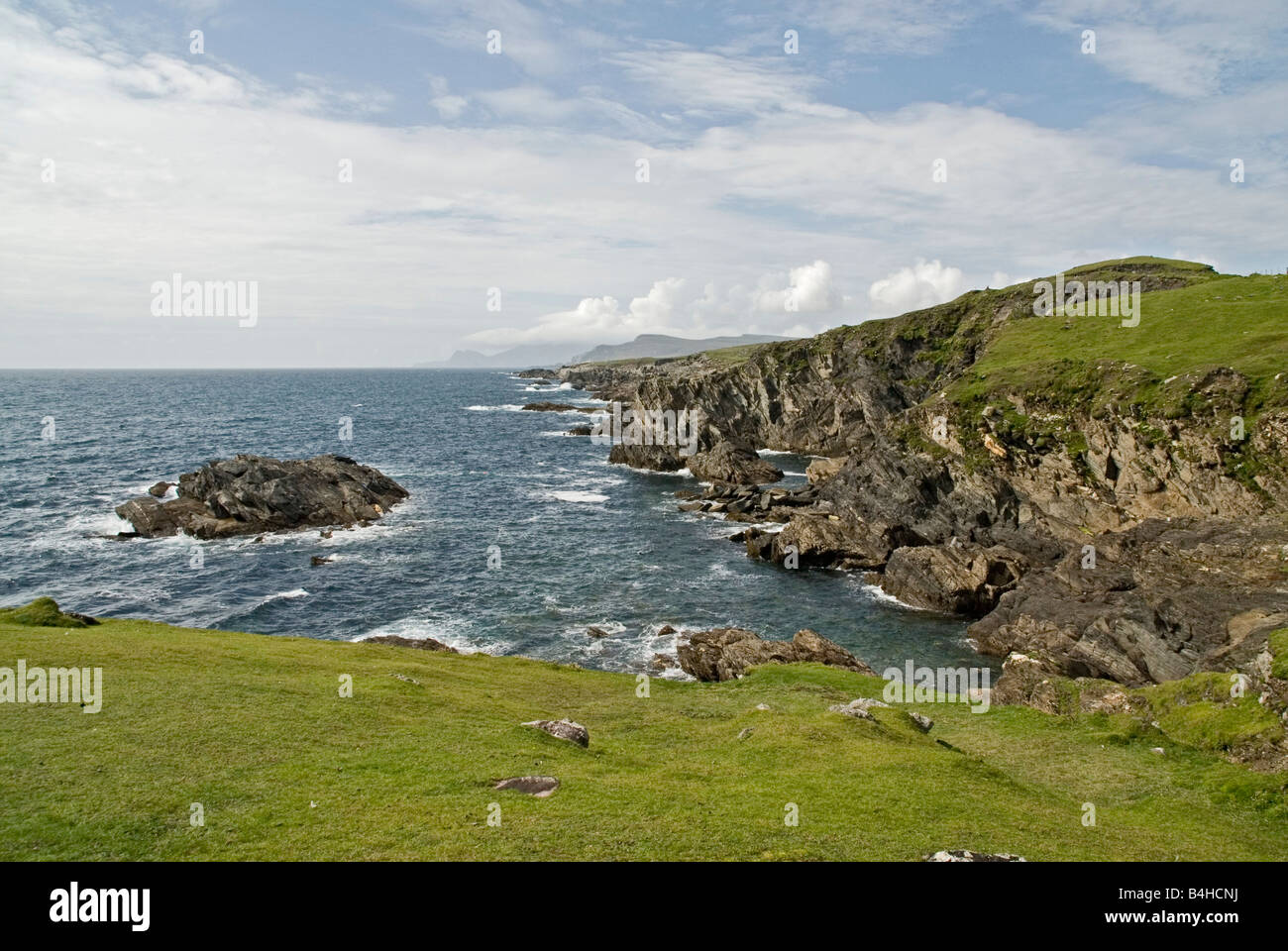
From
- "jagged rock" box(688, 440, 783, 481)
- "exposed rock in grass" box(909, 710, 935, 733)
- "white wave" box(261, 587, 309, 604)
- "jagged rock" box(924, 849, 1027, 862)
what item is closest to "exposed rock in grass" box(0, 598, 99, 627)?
"white wave" box(261, 587, 309, 604)

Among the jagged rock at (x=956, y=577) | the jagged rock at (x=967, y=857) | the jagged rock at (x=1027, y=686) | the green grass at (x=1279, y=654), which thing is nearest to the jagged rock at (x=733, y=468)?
the jagged rock at (x=956, y=577)

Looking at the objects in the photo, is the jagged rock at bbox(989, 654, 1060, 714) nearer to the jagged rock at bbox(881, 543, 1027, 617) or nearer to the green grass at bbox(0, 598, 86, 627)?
the jagged rock at bbox(881, 543, 1027, 617)

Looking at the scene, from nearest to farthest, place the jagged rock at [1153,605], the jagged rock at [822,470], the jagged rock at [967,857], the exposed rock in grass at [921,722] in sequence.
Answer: the jagged rock at [967,857]
the exposed rock in grass at [921,722]
the jagged rock at [1153,605]
the jagged rock at [822,470]

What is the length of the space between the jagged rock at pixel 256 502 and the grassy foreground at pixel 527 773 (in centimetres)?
4829

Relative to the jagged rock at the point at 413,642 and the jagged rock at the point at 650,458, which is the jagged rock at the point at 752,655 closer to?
the jagged rock at the point at 413,642

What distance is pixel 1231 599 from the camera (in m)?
40.6

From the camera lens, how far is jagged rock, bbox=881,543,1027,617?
189 feet

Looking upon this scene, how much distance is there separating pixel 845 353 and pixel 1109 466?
2829 inches

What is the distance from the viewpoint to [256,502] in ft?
264

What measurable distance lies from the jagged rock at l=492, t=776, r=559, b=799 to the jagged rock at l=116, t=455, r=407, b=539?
231ft

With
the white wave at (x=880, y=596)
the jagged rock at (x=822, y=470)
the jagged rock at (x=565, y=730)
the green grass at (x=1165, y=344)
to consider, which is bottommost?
the white wave at (x=880, y=596)

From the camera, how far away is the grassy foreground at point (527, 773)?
15.8m
